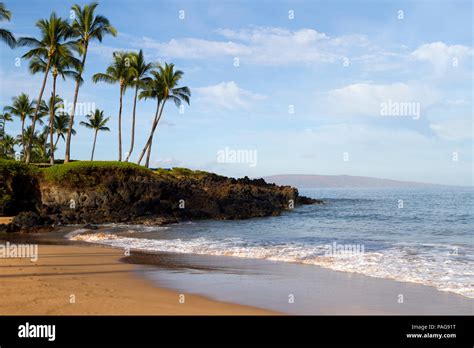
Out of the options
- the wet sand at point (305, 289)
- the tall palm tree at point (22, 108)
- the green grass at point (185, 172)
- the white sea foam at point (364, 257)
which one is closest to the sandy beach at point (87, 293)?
the wet sand at point (305, 289)

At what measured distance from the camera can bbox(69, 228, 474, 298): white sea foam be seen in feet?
33.9

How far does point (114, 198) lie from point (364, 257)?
22.5m

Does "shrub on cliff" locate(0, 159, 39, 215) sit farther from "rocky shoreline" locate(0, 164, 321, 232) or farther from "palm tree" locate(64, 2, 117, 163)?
"palm tree" locate(64, 2, 117, 163)

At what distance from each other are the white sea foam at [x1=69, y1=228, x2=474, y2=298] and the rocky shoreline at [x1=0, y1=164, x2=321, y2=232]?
9.34m

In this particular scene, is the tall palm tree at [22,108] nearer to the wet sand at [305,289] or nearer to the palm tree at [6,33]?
the palm tree at [6,33]

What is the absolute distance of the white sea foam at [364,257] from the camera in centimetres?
1034

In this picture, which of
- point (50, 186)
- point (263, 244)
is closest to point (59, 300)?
point (263, 244)

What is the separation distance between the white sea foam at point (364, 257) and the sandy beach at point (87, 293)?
476cm

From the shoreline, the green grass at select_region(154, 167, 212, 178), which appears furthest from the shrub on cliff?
the shoreline

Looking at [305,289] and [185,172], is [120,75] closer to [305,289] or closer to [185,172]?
[185,172]

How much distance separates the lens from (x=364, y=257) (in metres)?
13.7
